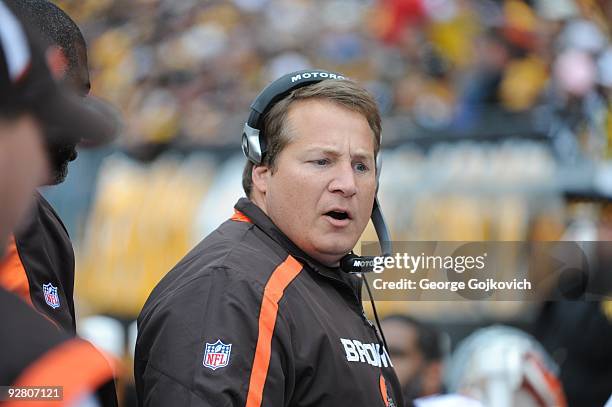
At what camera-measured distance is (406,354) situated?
402 centimetres

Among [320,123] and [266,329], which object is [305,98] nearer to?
[320,123]

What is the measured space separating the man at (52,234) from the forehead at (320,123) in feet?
1.47

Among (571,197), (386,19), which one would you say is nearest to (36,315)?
(571,197)

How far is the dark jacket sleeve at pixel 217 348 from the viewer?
1.75m

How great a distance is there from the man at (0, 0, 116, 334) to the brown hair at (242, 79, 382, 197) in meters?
0.41

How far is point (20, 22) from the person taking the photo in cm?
97

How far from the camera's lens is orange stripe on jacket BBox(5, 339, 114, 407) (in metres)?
0.90

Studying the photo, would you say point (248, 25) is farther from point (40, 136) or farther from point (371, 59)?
point (40, 136)

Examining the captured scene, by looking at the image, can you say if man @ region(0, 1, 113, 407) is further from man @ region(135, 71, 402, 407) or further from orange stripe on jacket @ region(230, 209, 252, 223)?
orange stripe on jacket @ region(230, 209, 252, 223)

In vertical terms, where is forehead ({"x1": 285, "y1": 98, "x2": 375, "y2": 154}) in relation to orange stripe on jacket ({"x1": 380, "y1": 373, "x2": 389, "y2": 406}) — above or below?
above

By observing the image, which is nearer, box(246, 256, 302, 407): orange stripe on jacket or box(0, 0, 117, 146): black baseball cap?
box(0, 0, 117, 146): black baseball cap

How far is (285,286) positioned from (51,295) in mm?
500

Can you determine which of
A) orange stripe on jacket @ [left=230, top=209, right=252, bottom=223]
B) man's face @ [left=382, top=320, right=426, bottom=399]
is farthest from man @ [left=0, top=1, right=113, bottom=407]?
man's face @ [left=382, top=320, right=426, bottom=399]

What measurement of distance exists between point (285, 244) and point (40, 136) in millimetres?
1139
